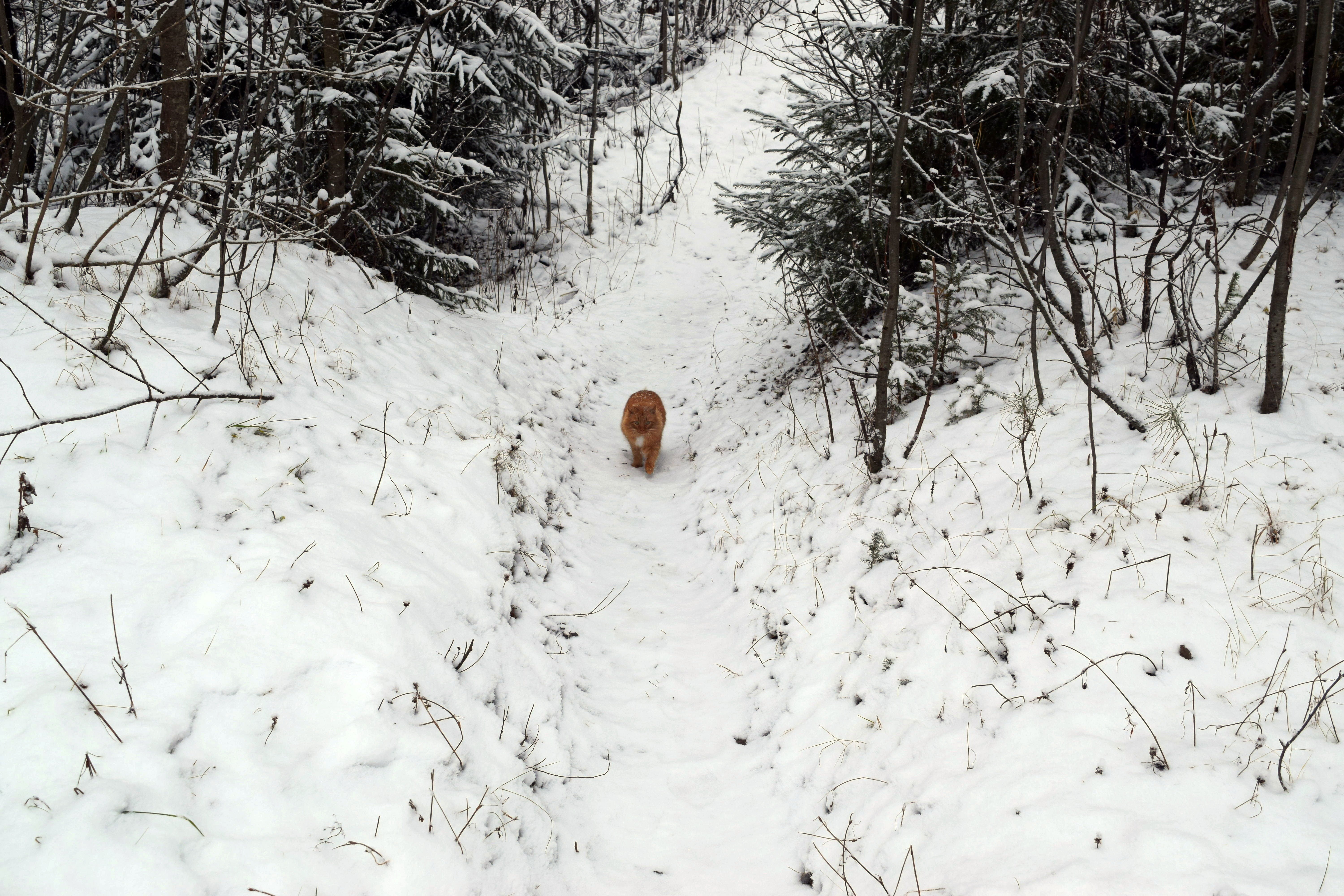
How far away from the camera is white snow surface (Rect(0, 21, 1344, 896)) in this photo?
234 centimetres

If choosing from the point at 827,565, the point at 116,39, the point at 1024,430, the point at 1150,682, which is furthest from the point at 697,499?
the point at 116,39

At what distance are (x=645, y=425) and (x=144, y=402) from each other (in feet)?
14.3

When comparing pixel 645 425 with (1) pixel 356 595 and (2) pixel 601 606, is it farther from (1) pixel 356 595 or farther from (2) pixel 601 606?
(1) pixel 356 595

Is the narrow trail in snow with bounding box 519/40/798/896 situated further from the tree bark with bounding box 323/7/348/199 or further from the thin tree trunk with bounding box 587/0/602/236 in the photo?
the thin tree trunk with bounding box 587/0/602/236

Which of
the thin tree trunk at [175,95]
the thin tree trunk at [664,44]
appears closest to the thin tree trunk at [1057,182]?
the thin tree trunk at [175,95]

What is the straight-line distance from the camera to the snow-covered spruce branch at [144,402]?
3.06 meters

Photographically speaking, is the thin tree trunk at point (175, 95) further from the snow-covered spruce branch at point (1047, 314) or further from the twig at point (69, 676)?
the snow-covered spruce branch at point (1047, 314)

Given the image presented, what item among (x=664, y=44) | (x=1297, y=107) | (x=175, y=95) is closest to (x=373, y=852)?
(x=1297, y=107)

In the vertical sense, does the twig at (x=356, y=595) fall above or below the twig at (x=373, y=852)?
above

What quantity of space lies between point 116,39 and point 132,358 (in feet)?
10.5

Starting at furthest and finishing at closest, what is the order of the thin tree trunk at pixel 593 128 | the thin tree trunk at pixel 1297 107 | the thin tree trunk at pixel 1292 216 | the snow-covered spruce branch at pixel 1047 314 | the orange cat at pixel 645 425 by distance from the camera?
1. the thin tree trunk at pixel 593 128
2. the orange cat at pixel 645 425
3. the snow-covered spruce branch at pixel 1047 314
4. the thin tree trunk at pixel 1297 107
5. the thin tree trunk at pixel 1292 216

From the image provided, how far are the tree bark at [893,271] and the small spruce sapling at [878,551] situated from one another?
2.64 ft

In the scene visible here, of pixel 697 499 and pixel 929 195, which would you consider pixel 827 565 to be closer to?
pixel 697 499

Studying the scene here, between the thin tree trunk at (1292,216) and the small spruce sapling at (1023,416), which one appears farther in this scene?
the small spruce sapling at (1023,416)
